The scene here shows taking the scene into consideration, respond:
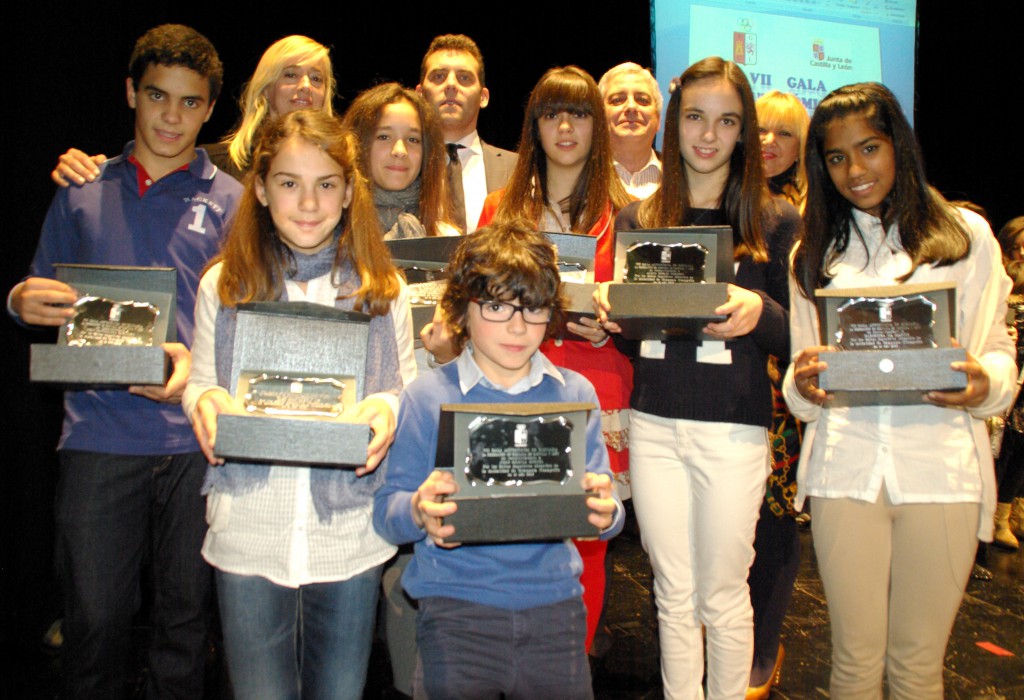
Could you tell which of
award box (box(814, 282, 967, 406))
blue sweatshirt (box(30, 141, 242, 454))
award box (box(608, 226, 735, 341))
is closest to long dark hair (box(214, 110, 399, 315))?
blue sweatshirt (box(30, 141, 242, 454))

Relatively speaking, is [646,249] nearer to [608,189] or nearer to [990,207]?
[608,189]

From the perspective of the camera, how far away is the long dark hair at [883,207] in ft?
6.49

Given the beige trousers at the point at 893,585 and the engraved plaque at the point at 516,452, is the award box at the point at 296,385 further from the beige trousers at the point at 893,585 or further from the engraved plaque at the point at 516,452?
the beige trousers at the point at 893,585

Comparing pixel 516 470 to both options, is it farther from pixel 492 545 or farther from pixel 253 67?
pixel 253 67

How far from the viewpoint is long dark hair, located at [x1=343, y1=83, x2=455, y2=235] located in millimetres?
2635

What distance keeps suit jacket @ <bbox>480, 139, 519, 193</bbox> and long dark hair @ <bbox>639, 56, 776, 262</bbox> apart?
104cm

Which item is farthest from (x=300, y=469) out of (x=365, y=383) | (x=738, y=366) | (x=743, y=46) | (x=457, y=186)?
(x=743, y=46)

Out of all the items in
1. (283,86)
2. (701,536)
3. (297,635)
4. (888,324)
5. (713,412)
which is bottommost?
(297,635)

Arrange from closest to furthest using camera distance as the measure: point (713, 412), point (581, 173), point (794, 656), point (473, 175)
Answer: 1. point (713, 412)
2. point (581, 173)
3. point (794, 656)
4. point (473, 175)

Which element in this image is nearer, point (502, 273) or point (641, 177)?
point (502, 273)

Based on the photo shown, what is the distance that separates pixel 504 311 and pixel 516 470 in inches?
15.8

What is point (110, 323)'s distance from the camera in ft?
6.00

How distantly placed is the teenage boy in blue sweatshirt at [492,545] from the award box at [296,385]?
0.17 meters

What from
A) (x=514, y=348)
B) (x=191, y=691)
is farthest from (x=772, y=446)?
(x=191, y=691)
